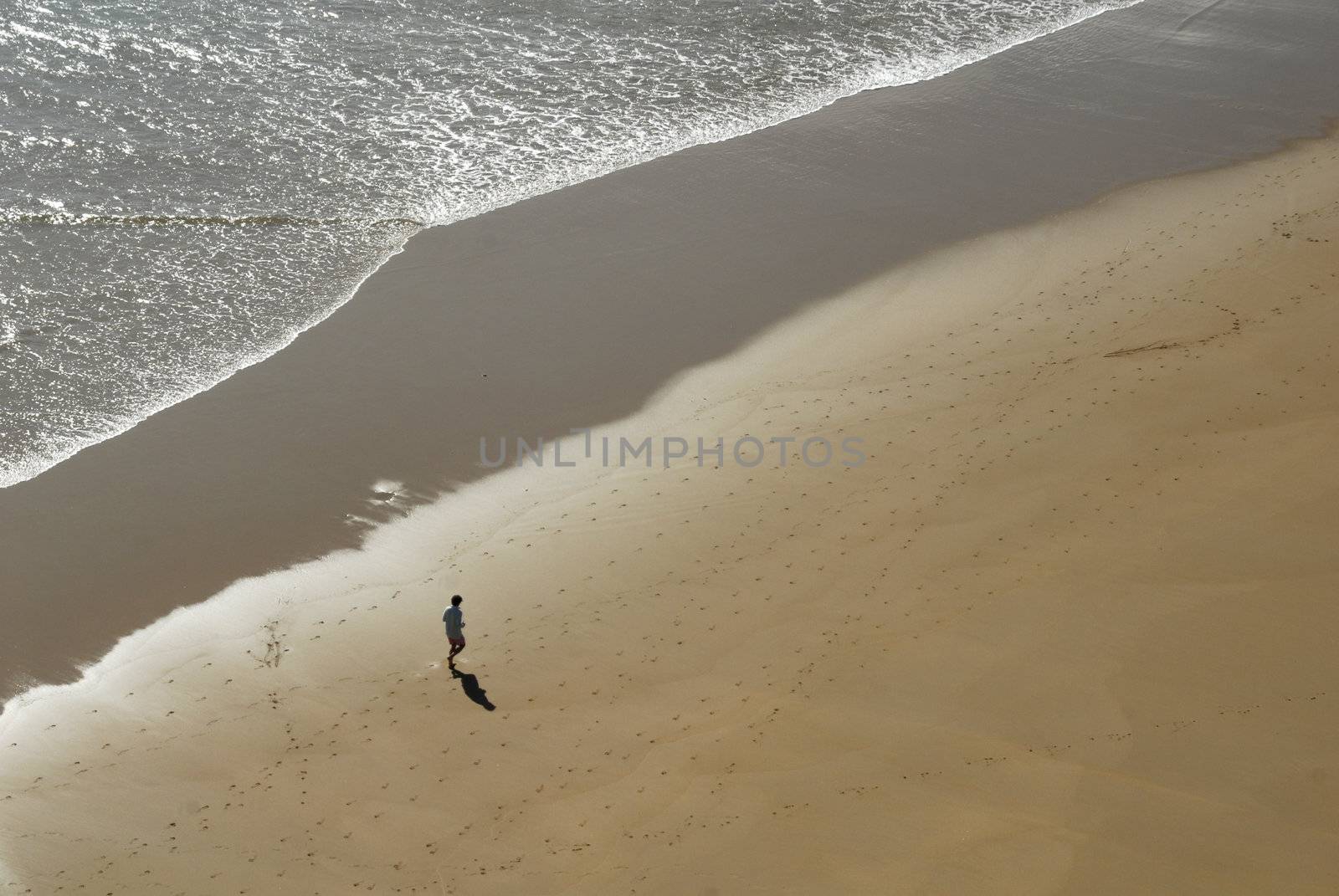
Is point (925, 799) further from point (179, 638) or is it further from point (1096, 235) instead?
point (1096, 235)

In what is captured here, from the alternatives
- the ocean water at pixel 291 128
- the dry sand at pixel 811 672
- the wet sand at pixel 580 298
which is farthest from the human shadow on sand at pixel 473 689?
the ocean water at pixel 291 128

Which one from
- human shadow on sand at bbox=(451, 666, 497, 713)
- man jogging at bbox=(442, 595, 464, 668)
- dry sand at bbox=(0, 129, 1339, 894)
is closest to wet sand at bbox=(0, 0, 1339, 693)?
dry sand at bbox=(0, 129, 1339, 894)

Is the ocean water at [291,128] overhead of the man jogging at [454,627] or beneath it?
overhead

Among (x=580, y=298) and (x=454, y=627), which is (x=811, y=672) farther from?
(x=580, y=298)

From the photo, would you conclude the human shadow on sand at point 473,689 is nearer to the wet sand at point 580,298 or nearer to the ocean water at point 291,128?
the wet sand at point 580,298

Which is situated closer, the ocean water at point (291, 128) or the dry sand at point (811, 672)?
the dry sand at point (811, 672)

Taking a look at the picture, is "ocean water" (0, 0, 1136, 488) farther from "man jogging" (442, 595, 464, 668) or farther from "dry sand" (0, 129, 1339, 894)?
"man jogging" (442, 595, 464, 668)

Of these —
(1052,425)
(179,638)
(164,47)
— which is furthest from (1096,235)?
(164,47)
